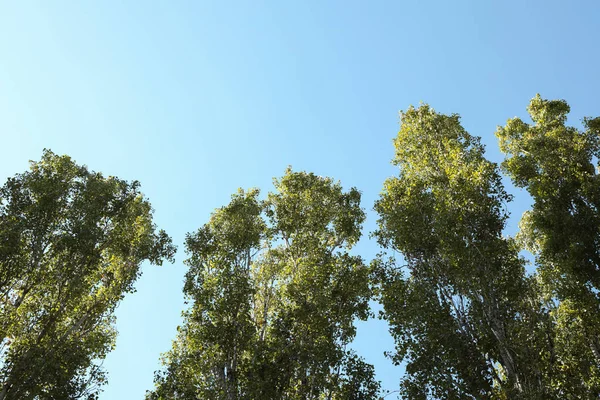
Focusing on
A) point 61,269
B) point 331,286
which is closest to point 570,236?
point 331,286

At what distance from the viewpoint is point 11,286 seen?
17.8m

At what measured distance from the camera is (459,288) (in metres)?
17.0

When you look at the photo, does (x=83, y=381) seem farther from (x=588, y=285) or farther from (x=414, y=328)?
(x=588, y=285)

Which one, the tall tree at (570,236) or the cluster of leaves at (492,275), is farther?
the tall tree at (570,236)

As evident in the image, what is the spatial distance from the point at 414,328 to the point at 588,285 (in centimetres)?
731

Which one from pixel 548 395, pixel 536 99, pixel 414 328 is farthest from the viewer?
pixel 536 99

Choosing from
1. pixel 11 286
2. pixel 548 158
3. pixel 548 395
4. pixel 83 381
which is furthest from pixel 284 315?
pixel 548 158

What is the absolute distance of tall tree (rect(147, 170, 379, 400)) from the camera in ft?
54.0

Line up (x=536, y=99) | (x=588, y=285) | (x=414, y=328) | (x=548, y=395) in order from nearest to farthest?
(x=548, y=395) → (x=414, y=328) → (x=588, y=285) → (x=536, y=99)

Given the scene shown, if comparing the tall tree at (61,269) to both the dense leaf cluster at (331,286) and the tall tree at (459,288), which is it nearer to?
the dense leaf cluster at (331,286)

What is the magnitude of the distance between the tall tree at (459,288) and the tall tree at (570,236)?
146cm

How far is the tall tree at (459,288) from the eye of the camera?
1489cm

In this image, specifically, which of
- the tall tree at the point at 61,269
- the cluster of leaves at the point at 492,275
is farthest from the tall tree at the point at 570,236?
the tall tree at the point at 61,269

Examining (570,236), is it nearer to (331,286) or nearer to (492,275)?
(492,275)
